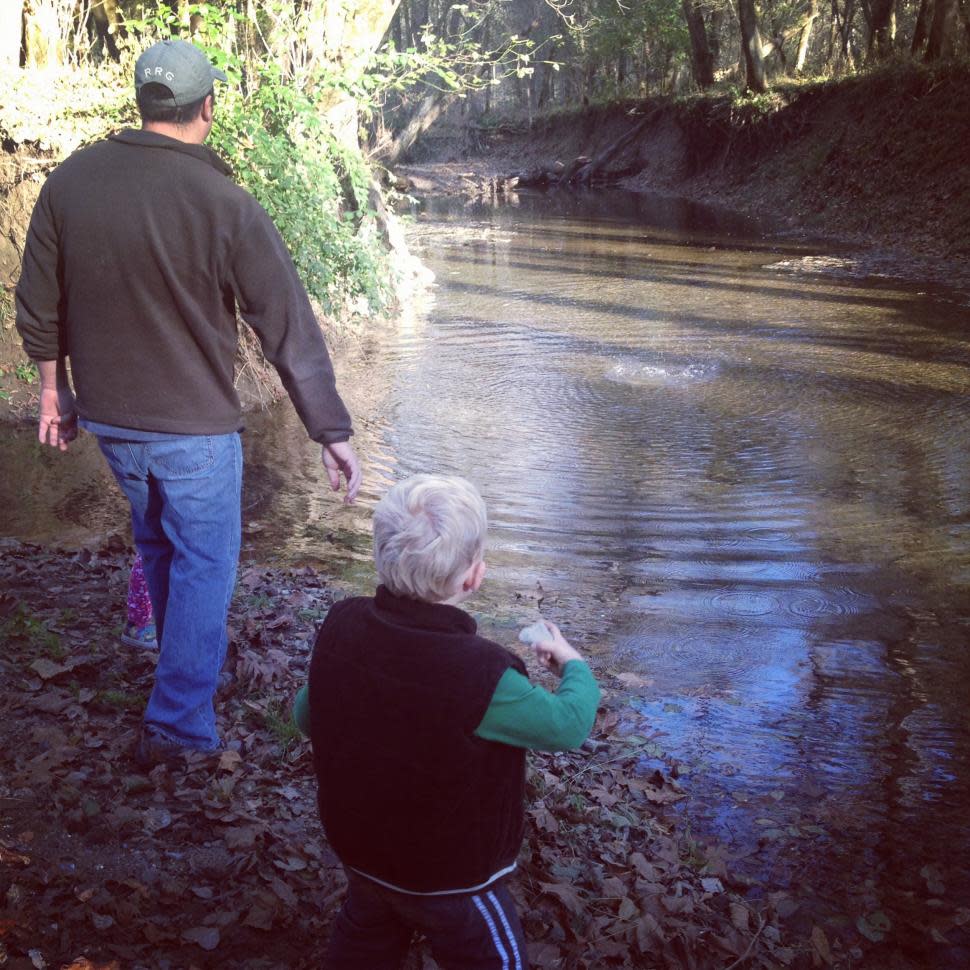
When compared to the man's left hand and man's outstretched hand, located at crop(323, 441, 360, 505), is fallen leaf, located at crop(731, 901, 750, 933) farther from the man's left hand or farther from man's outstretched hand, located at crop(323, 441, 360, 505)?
the man's left hand

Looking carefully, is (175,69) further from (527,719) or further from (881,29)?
(881,29)

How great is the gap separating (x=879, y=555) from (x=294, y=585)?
370cm

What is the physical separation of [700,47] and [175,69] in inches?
1540

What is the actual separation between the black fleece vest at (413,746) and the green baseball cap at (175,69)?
1.82m

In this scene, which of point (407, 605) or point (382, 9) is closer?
point (407, 605)

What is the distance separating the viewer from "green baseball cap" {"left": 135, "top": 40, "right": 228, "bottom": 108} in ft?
10.9

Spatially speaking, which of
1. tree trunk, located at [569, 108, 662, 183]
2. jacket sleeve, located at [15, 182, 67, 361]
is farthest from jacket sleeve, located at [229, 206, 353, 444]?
tree trunk, located at [569, 108, 662, 183]

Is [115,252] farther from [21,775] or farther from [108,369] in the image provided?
[21,775]

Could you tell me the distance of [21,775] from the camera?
3.61m

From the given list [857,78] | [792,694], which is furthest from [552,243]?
[792,694]

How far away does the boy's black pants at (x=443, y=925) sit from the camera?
236cm

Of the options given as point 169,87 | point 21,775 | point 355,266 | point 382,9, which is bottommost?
point 21,775

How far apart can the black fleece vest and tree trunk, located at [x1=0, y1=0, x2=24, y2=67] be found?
422 inches

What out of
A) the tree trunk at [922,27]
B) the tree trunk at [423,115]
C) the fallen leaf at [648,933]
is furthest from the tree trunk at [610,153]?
the fallen leaf at [648,933]
